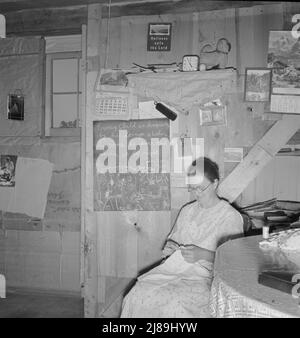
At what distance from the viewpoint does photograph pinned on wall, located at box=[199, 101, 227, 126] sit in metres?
2.92

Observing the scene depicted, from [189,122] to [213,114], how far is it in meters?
0.19

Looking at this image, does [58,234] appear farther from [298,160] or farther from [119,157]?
[298,160]

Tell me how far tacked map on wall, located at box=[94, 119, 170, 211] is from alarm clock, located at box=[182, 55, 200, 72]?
16.9 inches

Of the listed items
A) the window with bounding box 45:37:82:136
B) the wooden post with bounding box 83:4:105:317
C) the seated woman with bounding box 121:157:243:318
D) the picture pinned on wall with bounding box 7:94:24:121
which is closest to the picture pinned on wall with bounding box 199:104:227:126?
the seated woman with bounding box 121:157:243:318

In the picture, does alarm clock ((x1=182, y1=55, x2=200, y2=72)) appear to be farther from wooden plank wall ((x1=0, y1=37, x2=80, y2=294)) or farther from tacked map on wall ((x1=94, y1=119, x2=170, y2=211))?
wooden plank wall ((x1=0, y1=37, x2=80, y2=294))

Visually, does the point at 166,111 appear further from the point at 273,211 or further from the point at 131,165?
the point at 273,211

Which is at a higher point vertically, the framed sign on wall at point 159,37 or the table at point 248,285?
the framed sign on wall at point 159,37

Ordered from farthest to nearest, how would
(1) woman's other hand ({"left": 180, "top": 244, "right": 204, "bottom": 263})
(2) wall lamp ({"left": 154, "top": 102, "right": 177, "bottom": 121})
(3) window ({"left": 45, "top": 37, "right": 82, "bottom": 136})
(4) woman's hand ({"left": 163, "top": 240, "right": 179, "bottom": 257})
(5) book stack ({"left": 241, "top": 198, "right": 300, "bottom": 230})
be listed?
(3) window ({"left": 45, "top": 37, "right": 82, "bottom": 136})
(2) wall lamp ({"left": 154, "top": 102, "right": 177, "bottom": 121})
(5) book stack ({"left": 241, "top": 198, "right": 300, "bottom": 230})
(4) woman's hand ({"left": 163, "top": 240, "right": 179, "bottom": 257})
(1) woman's other hand ({"left": 180, "top": 244, "right": 204, "bottom": 263})

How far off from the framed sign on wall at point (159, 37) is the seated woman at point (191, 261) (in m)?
1.03

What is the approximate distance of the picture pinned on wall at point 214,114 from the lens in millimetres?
2924

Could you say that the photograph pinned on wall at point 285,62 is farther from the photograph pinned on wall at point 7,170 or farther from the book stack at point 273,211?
the photograph pinned on wall at point 7,170

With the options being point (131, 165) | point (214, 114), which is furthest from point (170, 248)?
point (214, 114)

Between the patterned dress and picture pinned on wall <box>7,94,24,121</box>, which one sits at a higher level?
picture pinned on wall <box>7,94,24,121</box>

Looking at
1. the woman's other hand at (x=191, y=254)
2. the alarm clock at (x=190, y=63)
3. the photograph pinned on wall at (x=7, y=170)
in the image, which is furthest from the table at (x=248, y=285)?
the photograph pinned on wall at (x=7, y=170)
